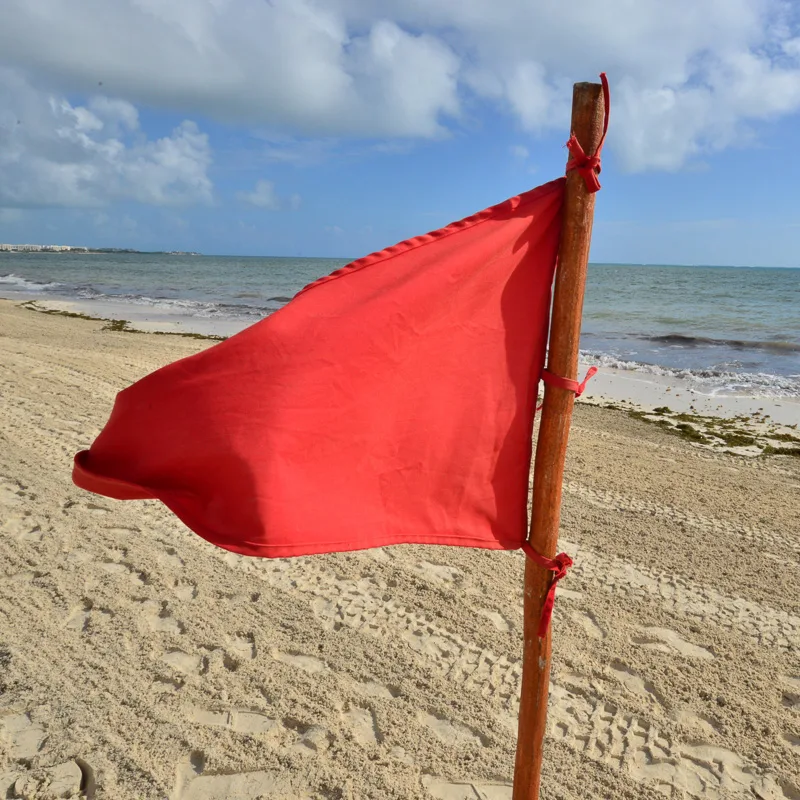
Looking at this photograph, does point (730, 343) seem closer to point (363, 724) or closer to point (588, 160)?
point (363, 724)

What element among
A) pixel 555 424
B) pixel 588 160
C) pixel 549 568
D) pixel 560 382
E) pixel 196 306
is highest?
pixel 588 160

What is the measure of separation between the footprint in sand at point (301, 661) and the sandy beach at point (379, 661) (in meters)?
0.01

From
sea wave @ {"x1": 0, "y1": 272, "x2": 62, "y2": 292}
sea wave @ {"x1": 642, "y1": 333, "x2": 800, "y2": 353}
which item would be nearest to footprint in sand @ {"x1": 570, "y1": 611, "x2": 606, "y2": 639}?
sea wave @ {"x1": 642, "y1": 333, "x2": 800, "y2": 353}

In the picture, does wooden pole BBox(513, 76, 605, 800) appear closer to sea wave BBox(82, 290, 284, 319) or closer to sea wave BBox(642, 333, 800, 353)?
sea wave BBox(642, 333, 800, 353)

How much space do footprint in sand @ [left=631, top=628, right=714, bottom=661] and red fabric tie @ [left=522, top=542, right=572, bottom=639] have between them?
208 centimetres

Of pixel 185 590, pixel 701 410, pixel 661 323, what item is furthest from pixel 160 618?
pixel 661 323

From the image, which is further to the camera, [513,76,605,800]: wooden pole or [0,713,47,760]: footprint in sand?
[0,713,47,760]: footprint in sand

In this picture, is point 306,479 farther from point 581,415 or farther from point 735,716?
point 581,415

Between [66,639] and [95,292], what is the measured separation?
1240 inches

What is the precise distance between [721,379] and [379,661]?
11372mm

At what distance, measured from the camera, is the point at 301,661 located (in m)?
3.66

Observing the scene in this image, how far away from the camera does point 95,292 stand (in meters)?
31.9

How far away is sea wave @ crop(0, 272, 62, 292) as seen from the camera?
32562 mm

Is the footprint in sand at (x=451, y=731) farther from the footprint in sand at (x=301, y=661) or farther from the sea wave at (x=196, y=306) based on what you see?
the sea wave at (x=196, y=306)
